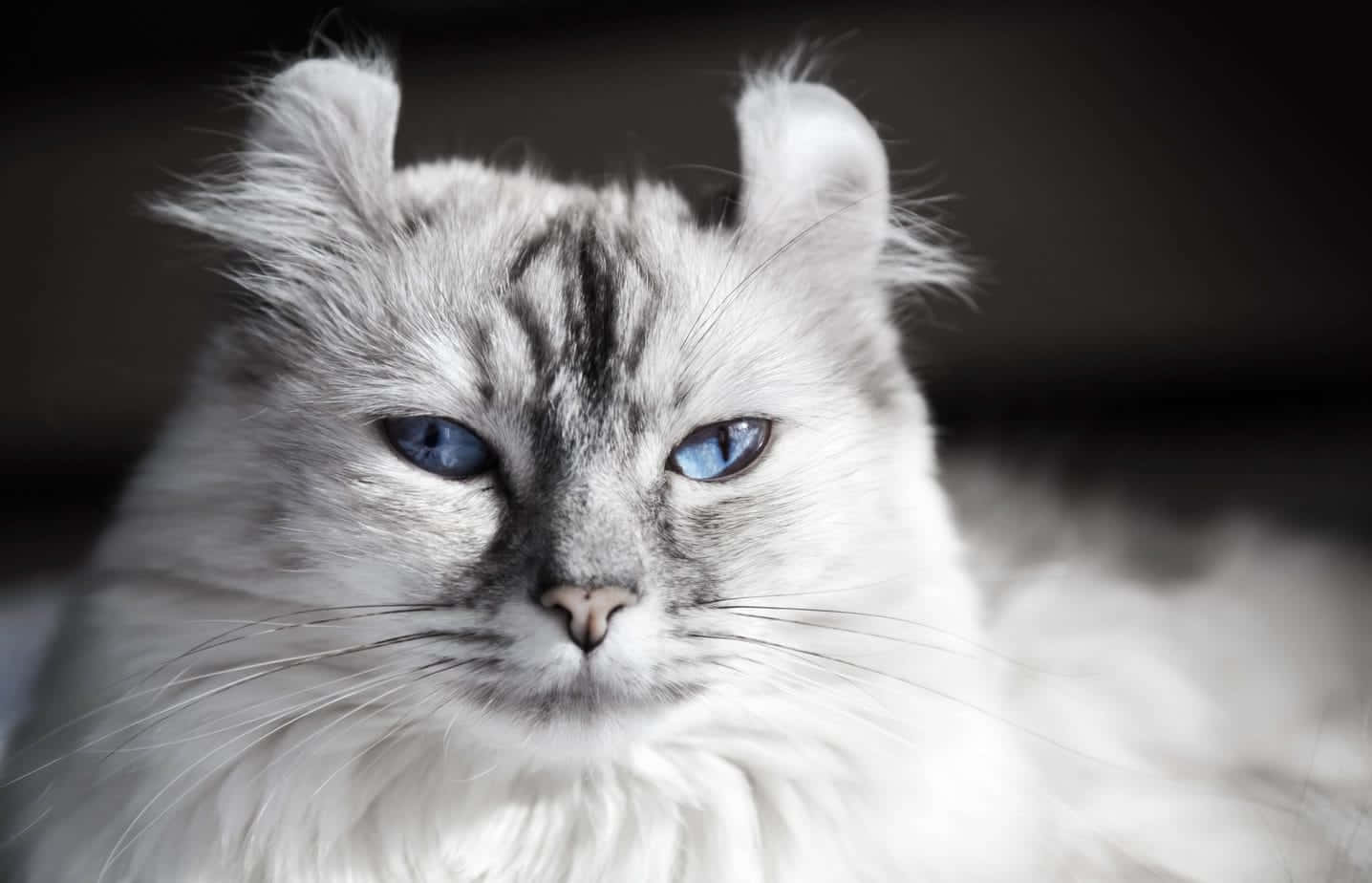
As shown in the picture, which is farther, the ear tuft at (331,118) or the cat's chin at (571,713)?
the ear tuft at (331,118)

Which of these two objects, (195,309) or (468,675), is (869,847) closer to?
(468,675)

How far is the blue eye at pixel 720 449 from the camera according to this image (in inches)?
45.3

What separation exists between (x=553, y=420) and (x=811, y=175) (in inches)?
14.8

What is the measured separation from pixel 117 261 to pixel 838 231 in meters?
1.55

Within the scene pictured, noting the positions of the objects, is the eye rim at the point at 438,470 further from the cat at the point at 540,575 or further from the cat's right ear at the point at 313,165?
the cat's right ear at the point at 313,165

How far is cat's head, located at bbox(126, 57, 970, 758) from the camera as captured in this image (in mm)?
1040

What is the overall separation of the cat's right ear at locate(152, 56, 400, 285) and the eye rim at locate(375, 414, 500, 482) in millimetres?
205

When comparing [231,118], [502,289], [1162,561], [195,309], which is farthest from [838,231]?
[195,309]

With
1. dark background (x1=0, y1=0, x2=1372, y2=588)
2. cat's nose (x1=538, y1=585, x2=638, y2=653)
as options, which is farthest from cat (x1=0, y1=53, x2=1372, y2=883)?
dark background (x1=0, y1=0, x2=1372, y2=588)

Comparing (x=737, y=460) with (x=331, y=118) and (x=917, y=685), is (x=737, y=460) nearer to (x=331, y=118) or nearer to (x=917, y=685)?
(x=917, y=685)

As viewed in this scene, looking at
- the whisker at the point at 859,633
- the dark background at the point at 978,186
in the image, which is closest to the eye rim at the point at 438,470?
the whisker at the point at 859,633

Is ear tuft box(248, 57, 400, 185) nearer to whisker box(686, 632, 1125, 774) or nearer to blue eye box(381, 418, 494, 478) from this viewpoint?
blue eye box(381, 418, 494, 478)

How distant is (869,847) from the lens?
1.16m

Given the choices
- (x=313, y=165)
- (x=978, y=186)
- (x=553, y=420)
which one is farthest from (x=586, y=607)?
(x=978, y=186)
